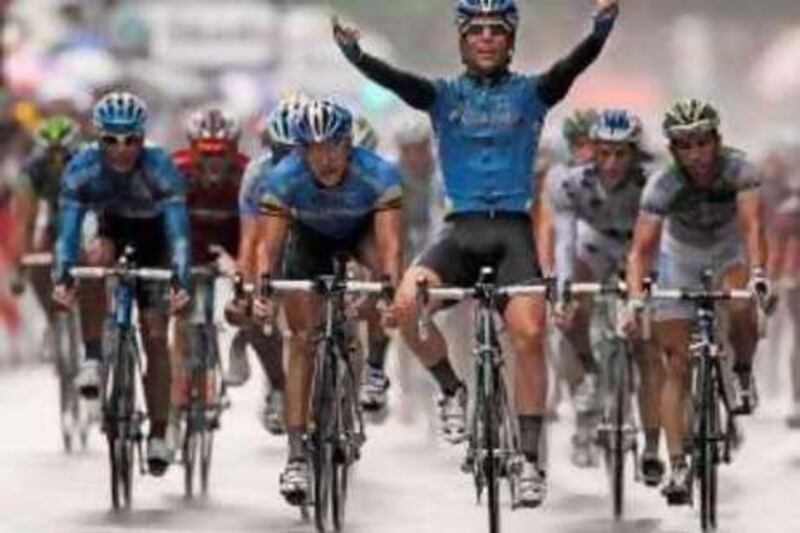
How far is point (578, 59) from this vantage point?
46.0 ft

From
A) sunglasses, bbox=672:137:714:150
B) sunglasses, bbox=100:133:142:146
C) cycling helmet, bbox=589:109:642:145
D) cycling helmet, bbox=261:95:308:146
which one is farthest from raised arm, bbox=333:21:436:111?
cycling helmet, bbox=589:109:642:145

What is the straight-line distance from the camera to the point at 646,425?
16.1 meters

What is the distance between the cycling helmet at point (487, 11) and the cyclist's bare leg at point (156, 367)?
8.81ft

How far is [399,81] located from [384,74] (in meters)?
0.08

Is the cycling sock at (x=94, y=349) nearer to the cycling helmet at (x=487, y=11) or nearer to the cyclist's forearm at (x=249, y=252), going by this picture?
the cyclist's forearm at (x=249, y=252)

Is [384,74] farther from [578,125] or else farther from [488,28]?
[578,125]

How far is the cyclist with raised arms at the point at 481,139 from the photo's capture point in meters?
14.1

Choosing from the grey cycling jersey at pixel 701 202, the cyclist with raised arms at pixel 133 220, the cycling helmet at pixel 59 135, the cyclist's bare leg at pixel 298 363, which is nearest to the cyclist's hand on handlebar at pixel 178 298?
the cyclist with raised arms at pixel 133 220

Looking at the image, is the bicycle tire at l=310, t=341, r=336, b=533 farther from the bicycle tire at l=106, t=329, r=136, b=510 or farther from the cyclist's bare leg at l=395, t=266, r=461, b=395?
the bicycle tire at l=106, t=329, r=136, b=510

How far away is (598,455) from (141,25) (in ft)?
111

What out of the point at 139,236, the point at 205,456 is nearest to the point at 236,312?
the point at 139,236

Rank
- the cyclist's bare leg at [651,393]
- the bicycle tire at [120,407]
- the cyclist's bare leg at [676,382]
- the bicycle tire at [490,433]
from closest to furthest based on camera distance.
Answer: the bicycle tire at [490,433], the cyclist's bare leg at [676,382], the bicycle tire at [120,407], the cyclist's bare leg at [651,393]

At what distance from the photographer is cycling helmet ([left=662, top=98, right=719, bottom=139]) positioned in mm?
14570

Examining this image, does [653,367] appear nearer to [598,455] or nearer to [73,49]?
[598,455]
